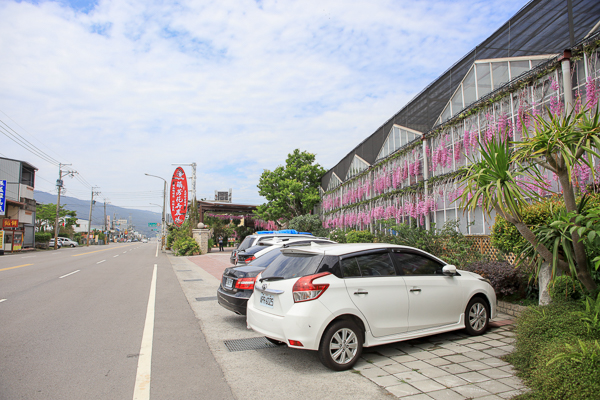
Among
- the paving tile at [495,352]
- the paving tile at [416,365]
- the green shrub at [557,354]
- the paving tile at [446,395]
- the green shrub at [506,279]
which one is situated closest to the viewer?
the green shrub at [557,354]

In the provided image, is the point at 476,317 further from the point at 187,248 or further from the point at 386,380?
the point at 187,248

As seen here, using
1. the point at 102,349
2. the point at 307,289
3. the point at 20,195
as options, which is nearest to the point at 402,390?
the point at 307,289

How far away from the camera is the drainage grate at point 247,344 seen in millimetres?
5582

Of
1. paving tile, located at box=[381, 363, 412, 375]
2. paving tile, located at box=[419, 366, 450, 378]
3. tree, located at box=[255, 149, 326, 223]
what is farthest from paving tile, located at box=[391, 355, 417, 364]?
tree, located at box=[255, 149, 326, 223]

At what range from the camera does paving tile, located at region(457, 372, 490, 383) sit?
4184mm

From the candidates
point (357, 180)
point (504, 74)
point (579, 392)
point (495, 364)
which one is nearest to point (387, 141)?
point (357, 180)

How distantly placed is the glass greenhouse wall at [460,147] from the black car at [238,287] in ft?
13.0

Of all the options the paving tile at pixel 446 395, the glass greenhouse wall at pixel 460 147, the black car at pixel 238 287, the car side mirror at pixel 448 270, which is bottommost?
the paving tile at pixel 446 395

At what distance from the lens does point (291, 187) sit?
31.3 m

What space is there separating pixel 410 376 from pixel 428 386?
0.32 m

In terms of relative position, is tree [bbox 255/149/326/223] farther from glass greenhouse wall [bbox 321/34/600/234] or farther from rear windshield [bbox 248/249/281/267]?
rear windshield [bbox 248/249/281/267]

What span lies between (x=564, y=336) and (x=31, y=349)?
688 cm

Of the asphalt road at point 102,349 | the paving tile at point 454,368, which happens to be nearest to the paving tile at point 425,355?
the paving tile at point 454,368

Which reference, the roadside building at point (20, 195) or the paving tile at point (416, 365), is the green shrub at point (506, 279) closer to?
the paving tile at point (416, 365)
